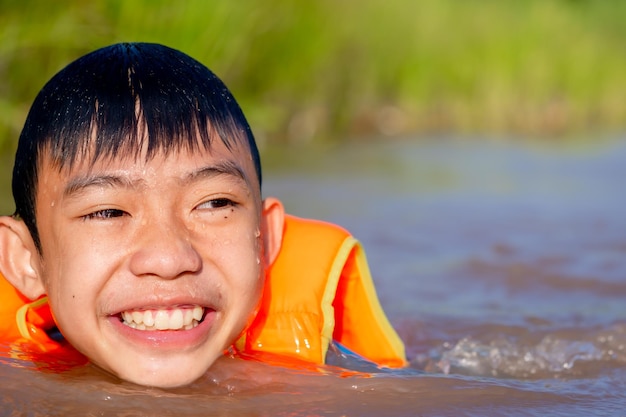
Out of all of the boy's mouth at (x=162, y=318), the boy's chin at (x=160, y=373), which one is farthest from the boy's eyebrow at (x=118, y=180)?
the boy's chin at (x=160, y=373)

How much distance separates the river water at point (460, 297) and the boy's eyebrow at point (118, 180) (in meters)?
0.43

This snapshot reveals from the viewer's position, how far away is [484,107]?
1364 centimetres

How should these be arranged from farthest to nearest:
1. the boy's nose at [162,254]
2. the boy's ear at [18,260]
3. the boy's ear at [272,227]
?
1. the boy's ear at [272,227]
2. the boy's ear at [18,260]
3. the boy's nose at [162,254]

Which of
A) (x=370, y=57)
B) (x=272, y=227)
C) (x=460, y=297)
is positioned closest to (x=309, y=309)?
(x=272, y=227)

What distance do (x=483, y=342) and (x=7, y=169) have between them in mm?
3932

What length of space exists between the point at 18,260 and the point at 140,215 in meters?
0.47

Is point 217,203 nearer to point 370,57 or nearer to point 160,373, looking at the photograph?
point 160,373

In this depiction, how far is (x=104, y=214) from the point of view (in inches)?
88.5

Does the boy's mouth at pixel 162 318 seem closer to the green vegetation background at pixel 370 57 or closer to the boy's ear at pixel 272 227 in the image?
the boy's ear at pixel 272 227

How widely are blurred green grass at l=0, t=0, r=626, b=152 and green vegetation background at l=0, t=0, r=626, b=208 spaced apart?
1 cm

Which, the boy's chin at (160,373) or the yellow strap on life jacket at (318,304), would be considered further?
the yellow strap on life jacket at (318,304)

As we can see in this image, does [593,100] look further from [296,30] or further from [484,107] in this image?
[296,30]

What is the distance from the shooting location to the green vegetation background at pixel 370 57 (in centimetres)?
603

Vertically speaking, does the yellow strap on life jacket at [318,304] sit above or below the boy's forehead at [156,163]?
below
